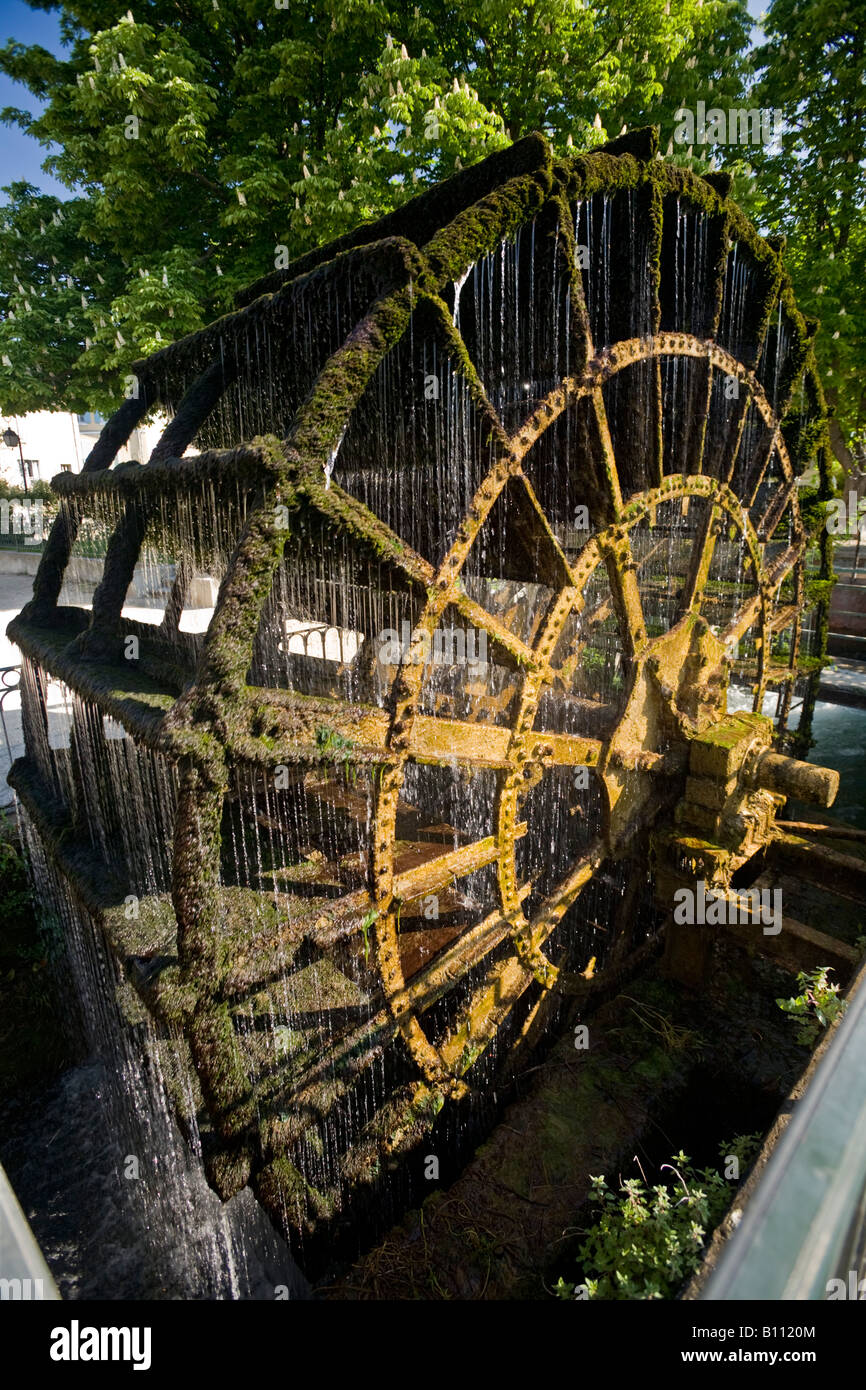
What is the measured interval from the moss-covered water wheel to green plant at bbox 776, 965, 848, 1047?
117 centimetres

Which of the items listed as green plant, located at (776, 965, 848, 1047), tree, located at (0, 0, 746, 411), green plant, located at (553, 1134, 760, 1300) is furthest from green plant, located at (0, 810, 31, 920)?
tree, located at (0, 0, 746, 411)

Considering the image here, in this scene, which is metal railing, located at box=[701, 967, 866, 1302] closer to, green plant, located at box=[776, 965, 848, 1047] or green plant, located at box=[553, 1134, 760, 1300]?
green plant, located at box=[553, 1134, 760, 1300]

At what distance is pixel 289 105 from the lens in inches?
337

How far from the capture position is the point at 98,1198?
4.07 m

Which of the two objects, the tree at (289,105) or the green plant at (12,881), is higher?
the tree at (289,105)

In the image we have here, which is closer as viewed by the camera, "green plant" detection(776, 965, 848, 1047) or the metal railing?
the metal railing

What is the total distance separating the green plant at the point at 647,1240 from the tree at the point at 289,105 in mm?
8468

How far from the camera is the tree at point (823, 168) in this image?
10.4 metres

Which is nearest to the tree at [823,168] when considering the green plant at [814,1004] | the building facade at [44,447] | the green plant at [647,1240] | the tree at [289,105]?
the tree at [289,105]

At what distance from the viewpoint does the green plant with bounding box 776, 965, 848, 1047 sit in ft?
10.6

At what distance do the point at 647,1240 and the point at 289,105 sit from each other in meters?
11.6

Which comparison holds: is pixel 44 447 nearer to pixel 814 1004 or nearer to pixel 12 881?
pixel 12 881

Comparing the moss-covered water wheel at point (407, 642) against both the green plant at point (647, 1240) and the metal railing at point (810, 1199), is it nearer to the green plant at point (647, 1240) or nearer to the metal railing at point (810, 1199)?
the green plant at point (647, 1240)
